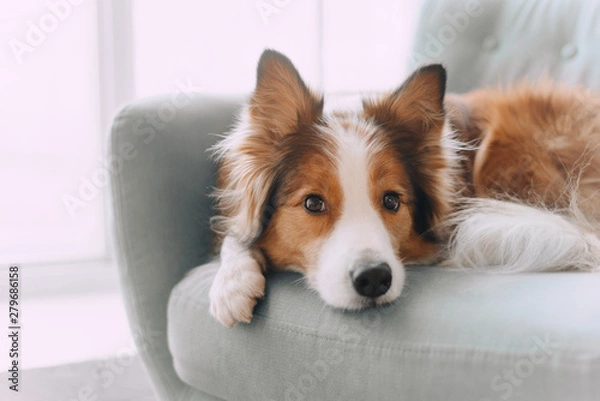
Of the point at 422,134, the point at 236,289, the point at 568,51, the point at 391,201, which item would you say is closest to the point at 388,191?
the point at 391,201

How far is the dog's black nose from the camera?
1.51 m

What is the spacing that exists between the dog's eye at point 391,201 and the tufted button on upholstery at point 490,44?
49.9 inches

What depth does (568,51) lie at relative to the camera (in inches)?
103

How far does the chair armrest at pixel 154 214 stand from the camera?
2016mm

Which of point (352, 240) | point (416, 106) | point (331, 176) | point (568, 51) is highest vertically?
point (568, 51)

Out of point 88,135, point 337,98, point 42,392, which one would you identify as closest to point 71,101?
point 88,135

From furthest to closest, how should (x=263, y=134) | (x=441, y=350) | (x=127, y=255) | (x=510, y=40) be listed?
1. (x=510, y=40)
2. (x=127, y=255)
3. (x=263, y=134)
4. (x=441, y=350)

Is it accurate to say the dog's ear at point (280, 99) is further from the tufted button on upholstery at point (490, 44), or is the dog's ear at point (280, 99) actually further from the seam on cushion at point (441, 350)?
the tufted button on upholstery at point (490, 44)

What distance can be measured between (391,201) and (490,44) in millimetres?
1308

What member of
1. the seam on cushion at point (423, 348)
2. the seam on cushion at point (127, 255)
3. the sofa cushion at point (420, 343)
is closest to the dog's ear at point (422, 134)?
the sofa cushion at point (420, 343)

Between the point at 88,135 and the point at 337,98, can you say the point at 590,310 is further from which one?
the point at 88,135

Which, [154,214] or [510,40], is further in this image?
[510,40]

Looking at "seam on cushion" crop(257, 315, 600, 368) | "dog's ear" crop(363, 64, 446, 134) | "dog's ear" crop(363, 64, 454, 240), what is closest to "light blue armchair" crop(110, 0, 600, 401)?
"seam on cushion" crop(257, 315, 600, 368)

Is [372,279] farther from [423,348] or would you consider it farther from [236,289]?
[236,289]
